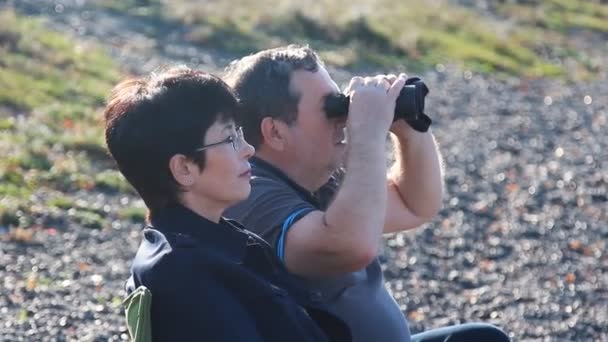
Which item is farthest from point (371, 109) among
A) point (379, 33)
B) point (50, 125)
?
point (379, 33)

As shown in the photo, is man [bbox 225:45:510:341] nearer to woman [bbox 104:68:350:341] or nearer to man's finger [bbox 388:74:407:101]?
man's finger [bbox 388:74:407:101]

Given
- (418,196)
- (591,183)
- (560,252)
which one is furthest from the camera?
(591,183)

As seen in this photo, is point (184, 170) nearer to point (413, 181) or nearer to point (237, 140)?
point (237, 140)

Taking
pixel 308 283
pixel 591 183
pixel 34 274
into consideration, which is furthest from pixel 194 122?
pixel 591 183

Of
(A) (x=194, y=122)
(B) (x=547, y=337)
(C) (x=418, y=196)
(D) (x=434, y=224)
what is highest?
(A) (x=194, y=122)

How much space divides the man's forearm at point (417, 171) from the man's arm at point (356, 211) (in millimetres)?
482

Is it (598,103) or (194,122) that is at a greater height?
(194,122)

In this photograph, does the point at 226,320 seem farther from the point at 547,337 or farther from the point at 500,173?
the point at 500,173

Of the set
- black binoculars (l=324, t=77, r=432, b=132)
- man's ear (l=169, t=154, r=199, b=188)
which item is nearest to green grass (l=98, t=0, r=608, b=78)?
black binoculars (l=324, t=77, r=432, b=132)

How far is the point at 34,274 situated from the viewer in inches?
259

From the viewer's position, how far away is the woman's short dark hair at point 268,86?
10.8 feet

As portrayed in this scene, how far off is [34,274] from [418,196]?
3382 mm

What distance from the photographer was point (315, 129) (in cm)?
333

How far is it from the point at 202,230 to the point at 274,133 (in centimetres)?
61
